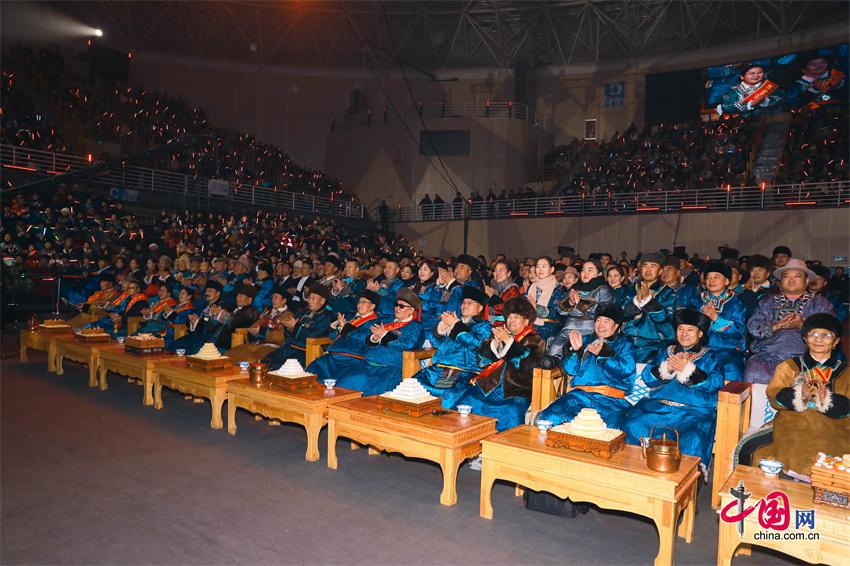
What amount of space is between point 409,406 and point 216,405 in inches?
95.8

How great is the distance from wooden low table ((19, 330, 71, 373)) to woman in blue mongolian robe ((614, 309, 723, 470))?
25.7ft

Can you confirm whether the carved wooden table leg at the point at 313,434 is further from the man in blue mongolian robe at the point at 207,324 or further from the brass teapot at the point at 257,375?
the man in blue mongolian robe at the point at 207,324

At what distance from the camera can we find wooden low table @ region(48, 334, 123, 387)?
25.7ft

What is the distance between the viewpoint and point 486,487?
4.10m

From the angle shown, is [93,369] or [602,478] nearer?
[602,478]

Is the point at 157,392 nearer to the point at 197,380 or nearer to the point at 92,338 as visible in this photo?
the point at 197,380

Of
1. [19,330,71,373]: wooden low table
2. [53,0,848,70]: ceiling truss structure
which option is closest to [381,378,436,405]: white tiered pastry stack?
[19,330,71,373]: wooden low table

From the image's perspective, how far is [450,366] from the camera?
5.70 m

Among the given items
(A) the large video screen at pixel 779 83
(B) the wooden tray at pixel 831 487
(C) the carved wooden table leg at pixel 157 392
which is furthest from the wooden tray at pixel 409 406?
(A) the large video screen at pixel 779 83

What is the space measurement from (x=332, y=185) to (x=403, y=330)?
2069 cm

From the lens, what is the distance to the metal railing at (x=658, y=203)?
16.2m

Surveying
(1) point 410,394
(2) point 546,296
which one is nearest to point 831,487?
(1) point 410,394

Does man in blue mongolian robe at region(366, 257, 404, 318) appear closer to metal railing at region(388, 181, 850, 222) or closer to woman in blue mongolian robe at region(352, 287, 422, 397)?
woman in blue mongolian robe at region(352, 287, 422, 397)

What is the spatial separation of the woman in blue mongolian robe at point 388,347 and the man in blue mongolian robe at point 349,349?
6 cm
